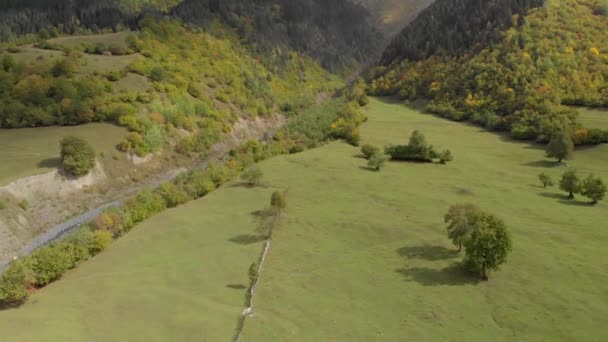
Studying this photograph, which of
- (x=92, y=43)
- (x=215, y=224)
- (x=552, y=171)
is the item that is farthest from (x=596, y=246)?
(x=92, y=43)

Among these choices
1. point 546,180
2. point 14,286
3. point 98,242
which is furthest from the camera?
point 546,180

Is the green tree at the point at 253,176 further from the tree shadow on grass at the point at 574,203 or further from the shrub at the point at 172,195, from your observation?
the tree shadow on grass at the point at 574,203

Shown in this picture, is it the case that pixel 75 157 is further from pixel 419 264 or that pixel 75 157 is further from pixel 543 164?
pixel 543 164

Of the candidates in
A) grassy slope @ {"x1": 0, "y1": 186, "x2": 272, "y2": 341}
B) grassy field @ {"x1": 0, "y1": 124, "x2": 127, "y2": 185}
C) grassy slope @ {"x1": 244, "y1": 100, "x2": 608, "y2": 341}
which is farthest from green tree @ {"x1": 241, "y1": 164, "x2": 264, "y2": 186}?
grassy field @ {"x1": 0, "y1": 124, "x2": 127, "y2": 185}

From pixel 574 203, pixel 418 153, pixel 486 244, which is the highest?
pixel 418 153

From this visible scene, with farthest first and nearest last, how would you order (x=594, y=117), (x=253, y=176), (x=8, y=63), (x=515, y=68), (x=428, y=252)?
1. (x=515, y=68)
2. (x=594, y=117)
3. (x=8, y=63)
4. (x=253, y=176)
5. (x=428, y=252)

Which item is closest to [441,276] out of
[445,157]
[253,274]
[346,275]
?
[346,275]

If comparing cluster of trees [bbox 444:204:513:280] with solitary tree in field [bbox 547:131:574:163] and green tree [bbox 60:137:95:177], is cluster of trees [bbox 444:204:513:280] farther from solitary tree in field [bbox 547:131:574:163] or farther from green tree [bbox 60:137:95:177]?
green tree [bbox 60:137:95:177]

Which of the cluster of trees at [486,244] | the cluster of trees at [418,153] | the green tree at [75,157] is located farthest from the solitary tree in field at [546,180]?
the green tree at [75,157]
